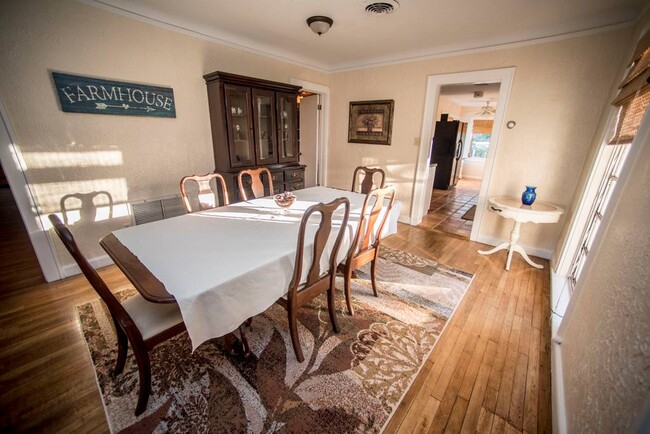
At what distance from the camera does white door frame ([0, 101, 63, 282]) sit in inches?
75.7

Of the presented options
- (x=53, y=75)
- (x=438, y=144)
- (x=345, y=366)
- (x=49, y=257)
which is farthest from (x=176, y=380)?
(x=438, y=144)

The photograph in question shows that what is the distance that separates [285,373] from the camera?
4.82 feet

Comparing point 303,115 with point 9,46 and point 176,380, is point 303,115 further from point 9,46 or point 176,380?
point 176,380

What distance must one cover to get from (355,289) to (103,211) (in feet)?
8.29

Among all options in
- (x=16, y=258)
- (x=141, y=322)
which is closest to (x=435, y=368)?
(x=141, y=322)

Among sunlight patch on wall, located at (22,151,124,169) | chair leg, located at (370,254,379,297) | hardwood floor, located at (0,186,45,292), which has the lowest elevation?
hardwood floor, located at (0,186,45,292)

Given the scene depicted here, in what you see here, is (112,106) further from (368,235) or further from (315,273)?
(368,235)

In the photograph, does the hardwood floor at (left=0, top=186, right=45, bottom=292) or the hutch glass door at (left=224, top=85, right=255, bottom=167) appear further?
the hutch glass door at (left=224, top=85, right=255, bottom=167)

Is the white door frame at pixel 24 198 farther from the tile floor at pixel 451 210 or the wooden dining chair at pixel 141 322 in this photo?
the tile floor at pixel 451 210

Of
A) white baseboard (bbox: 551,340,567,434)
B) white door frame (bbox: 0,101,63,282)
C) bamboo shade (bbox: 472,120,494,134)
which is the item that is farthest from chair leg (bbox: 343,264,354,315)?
bamboo shade (bbox: 472,120,494,134)

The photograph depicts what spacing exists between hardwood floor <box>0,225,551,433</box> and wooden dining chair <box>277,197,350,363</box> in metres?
0.68

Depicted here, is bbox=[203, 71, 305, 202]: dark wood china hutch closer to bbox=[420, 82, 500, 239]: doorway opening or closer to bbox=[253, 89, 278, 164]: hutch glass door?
bbox=[253, 89, 278, 164]: hutch glass door

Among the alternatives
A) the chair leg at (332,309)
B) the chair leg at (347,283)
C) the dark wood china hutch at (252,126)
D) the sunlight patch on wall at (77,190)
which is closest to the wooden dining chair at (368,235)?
the chair leg at (347,283)

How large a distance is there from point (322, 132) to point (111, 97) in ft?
9.71
